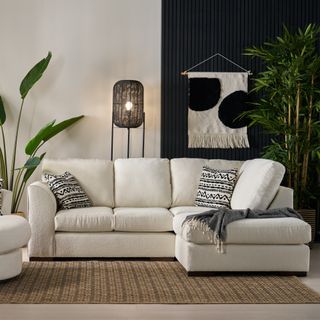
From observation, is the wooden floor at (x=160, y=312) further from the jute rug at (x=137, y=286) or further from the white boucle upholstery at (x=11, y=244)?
the white boucle upholstery at (x=11, y=244)

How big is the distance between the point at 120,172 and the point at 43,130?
2.61 ft

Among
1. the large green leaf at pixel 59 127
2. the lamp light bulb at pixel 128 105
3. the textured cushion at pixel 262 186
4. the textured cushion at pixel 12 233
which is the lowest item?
the textured cushion at pixel 12 233

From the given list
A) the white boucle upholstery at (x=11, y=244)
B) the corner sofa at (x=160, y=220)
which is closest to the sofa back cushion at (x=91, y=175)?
the corner sofa at (x=160, y=220)

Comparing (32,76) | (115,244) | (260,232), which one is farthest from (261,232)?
(32,76)

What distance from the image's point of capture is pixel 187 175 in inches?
249

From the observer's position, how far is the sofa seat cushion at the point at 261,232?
502 cm

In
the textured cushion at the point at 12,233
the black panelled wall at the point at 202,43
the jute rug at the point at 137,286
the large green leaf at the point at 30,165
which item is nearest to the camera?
the jute rug at the point at 137,286

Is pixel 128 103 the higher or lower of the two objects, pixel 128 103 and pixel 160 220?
the higher

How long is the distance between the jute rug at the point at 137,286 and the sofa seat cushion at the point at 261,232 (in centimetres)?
26

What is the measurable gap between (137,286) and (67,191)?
1.50 m

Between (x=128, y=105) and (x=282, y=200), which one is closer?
(x=282, y=200)

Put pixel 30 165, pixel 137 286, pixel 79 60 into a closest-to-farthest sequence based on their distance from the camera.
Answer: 1. pixel 137 286
2. pixel 30 165
3. pixel 79 60

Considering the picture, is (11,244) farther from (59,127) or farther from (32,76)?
(32,76)

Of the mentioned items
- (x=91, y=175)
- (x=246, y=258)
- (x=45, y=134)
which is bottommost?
(x=246, y=258)
